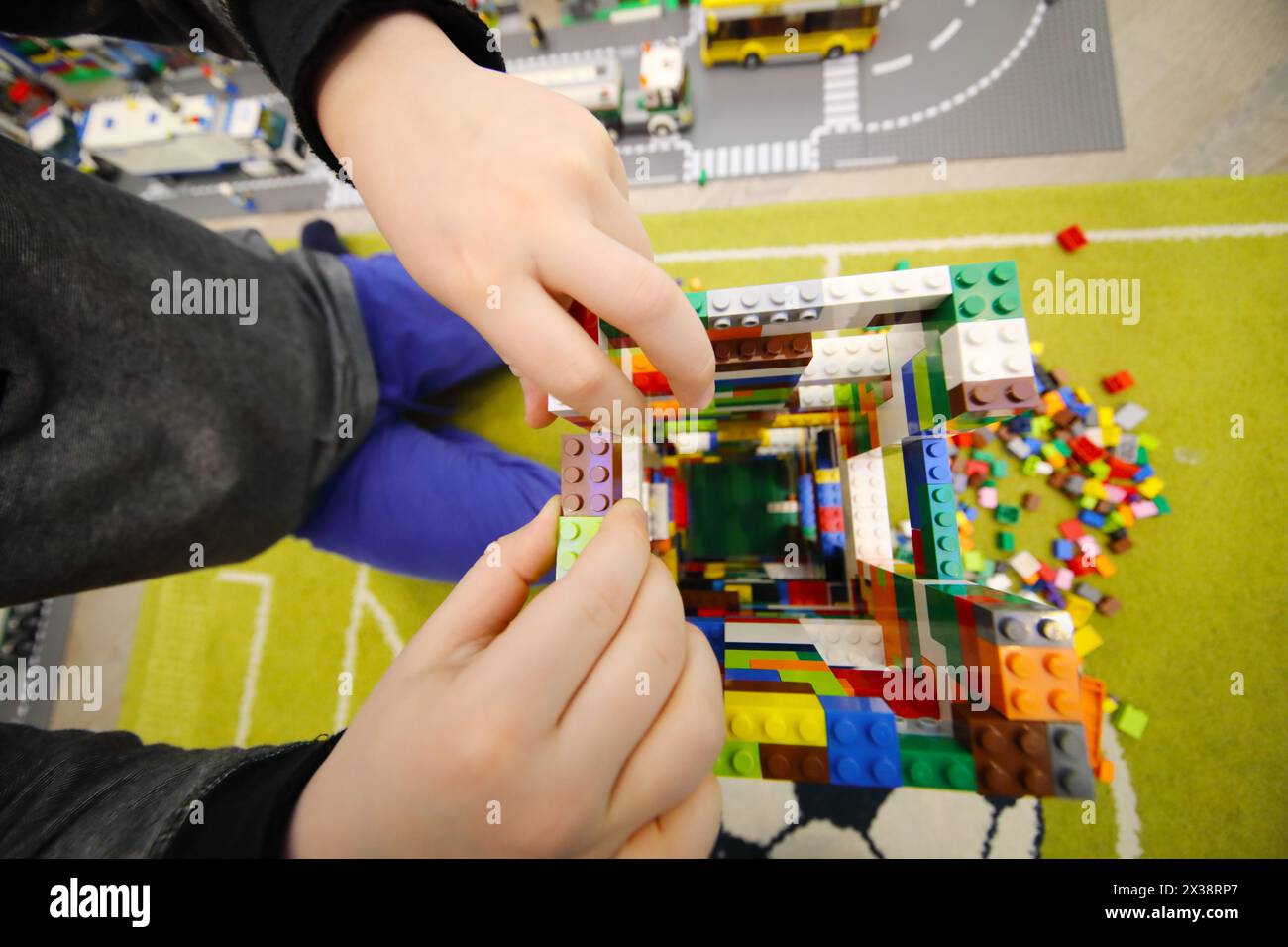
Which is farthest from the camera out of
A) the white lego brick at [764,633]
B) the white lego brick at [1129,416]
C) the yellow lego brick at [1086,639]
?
the white lego brick at [1129,416]

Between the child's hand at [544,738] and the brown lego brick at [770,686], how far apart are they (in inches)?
3.3

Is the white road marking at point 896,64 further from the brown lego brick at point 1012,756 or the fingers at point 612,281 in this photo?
the brown lego brick at point 1012,756

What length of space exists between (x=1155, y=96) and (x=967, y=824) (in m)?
1.70

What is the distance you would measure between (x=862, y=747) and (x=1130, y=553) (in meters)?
1.10

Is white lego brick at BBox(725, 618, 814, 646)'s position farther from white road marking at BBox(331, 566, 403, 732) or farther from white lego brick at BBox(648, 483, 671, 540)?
white road marking at BBox(331, 566, 403, 732)

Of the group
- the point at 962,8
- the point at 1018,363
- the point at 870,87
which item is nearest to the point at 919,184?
the point at 870,87

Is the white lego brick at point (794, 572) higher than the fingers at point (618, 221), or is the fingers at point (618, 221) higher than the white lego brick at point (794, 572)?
the fingers at point (618, 221)

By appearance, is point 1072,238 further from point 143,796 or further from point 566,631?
point 143,796

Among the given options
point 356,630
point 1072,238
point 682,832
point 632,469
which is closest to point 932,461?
point 632,469

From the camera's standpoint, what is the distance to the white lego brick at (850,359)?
0.58 m

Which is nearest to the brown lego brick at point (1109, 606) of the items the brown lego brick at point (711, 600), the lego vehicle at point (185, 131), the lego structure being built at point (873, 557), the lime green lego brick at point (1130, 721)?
the lime green lego brick at point (1130, 721)

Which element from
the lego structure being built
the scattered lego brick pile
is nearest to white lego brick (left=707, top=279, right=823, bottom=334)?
the lego structure being built
